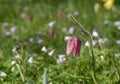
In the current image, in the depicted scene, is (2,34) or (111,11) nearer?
(2,34)

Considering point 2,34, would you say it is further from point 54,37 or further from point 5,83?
point 5,83

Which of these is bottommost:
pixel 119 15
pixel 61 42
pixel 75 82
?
pixel 75 82

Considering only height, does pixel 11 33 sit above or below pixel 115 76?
above

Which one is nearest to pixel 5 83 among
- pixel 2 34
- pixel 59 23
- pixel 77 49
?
pixel 77 49

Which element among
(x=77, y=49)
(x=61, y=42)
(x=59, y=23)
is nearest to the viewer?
(x=77, y=49)

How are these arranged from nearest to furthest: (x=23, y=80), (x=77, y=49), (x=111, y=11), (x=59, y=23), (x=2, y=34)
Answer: (x=77, y=49) → (x=23, y=80) → (x=2, y=34) → (x=59, y=23) → (x=111, y=11)

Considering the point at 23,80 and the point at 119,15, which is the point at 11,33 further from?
the point at 23,80

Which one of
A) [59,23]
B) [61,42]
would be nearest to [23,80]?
[61,42]
